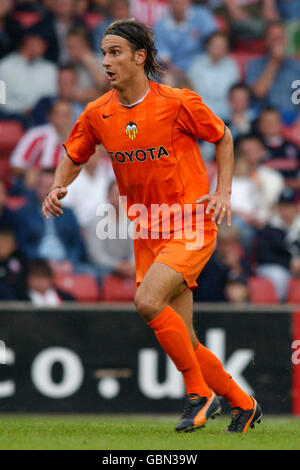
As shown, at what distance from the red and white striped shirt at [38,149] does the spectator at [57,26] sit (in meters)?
1.07

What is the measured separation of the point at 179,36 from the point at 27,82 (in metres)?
1.79

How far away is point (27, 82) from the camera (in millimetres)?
9656

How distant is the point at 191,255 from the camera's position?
4867mm

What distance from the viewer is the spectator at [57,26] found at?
987cm

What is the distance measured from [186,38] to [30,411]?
482 cm

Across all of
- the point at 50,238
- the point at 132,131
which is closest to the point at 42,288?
the point at 50,238

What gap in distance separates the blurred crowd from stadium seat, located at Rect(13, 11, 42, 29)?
0.01 m

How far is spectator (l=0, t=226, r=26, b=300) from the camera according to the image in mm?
8117

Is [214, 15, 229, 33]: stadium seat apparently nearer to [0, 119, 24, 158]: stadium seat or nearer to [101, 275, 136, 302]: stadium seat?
[0, 119, 24, 158]: stadium seat

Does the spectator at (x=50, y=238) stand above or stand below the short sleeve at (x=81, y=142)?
below

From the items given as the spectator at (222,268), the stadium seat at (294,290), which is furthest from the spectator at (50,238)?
the stadium seat at (294,290)

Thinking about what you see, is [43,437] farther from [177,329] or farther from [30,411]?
[30,411]

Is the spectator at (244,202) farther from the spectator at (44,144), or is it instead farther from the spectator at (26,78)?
the spectator at (26,78)

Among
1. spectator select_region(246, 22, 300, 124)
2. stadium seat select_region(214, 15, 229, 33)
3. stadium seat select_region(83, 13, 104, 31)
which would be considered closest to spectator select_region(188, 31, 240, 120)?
spectator select_region(246, 22, 300, 124)
